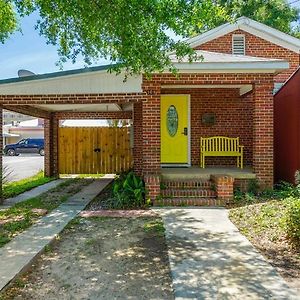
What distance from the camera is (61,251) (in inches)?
217

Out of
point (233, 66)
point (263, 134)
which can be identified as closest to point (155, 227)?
point (263, 134)

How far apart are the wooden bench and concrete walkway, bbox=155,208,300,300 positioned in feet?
13.5

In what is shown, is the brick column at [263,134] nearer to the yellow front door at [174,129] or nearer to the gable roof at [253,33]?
the yellow front door at [174,129]

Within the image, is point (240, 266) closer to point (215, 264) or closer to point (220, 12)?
point (215, 264)

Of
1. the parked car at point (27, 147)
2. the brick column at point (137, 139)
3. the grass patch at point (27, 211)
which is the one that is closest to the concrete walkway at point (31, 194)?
the grass patch at point (27, 211)

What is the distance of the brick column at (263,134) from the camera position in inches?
371

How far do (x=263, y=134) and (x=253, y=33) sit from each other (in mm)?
5932

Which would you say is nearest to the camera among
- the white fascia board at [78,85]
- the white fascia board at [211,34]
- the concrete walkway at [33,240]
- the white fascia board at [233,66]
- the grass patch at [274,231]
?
the concrete walkway at [33,240]

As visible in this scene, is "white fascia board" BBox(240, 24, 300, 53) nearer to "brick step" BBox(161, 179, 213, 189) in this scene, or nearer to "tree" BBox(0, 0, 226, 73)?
"brick step" BBox(161, 179, 213, 189)

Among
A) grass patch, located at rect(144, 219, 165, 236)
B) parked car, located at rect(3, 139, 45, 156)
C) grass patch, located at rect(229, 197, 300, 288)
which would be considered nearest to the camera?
grass patch, located at rect(229, 197, 300, 288)

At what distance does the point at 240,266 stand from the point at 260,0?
23467mm

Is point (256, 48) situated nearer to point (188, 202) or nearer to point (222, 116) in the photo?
point (222, 116)

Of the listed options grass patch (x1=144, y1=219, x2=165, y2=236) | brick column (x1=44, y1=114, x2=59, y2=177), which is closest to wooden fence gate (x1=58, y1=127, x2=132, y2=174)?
brick column (x1=44, y1=114, x2=59, y2=177)

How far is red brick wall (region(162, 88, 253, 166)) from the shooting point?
11781 mm
